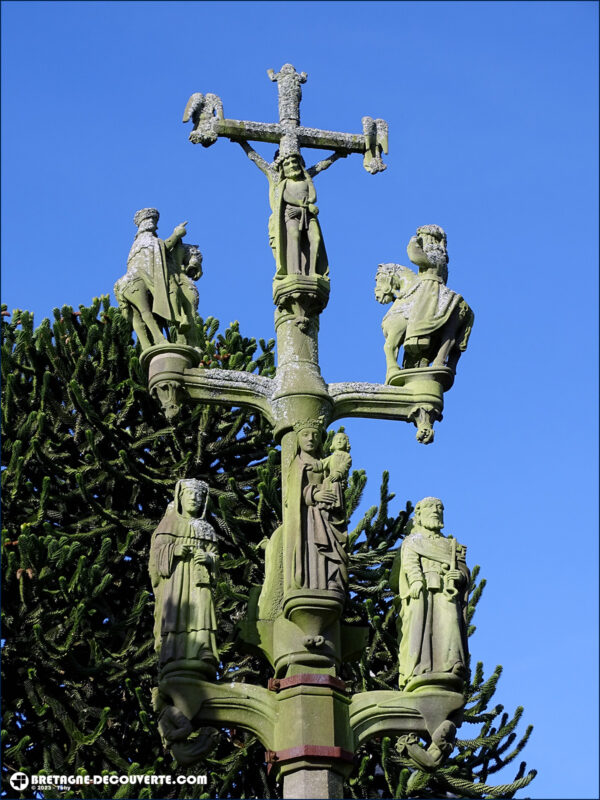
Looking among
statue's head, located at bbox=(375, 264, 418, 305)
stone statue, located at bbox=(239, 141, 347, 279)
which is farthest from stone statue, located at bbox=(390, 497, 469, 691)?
stone statue, located at bbox=(239, 141, 347, 279)

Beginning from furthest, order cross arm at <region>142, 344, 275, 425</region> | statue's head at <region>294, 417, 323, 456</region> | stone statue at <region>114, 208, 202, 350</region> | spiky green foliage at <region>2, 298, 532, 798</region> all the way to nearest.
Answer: spiky green foliage at <region>2, 298, 532, 798</region> < stone statue at <region>114, 208, 202, 350</region> < cross arm at <region>142, 344, 275, 425</region> < statue's head at <region>294, 417, 323, 456</region>

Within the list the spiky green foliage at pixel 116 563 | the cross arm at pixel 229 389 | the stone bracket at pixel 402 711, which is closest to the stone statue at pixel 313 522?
the cross arm at pixel 229 389

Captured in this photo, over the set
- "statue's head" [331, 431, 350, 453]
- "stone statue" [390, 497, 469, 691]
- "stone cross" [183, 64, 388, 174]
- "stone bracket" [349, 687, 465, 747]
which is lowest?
"stone bracket" [349, 687, 465, 747]

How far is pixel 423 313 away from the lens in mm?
12383

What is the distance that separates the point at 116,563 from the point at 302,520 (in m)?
10.6

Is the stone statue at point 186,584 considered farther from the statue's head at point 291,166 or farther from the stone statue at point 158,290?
the statue's head at point 291,166

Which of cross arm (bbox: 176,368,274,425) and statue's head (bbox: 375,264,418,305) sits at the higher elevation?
statue's head (bbox: 375,264,418,305)

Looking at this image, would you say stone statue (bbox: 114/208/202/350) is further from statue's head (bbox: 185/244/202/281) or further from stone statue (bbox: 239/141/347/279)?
stone statue (bbox: 239/141/347/279)

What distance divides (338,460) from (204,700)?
194 centimetres

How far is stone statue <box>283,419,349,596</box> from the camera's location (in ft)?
35.0

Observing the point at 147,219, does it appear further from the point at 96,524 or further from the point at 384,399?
the point at 96,524

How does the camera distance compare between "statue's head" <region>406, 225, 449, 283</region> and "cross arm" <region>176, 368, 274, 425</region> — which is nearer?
"cross arm" <region>176, 368, 274, 425</region>

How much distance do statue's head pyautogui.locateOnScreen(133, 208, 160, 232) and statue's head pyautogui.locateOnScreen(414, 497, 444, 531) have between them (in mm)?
3150

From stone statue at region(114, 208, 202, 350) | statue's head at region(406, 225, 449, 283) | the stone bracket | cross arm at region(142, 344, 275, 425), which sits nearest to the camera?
the stone bracket
